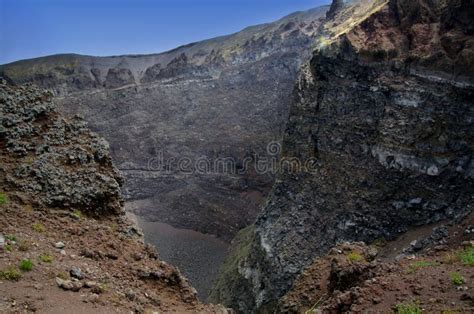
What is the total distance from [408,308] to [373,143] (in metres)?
17.2

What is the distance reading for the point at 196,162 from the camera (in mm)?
66875

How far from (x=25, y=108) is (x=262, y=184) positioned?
149 ft

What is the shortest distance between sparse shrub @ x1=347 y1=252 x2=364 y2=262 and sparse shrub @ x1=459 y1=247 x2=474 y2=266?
11.1 feet

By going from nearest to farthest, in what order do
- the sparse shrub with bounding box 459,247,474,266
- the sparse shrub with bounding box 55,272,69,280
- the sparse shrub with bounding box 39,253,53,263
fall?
the sparse shrub with bounding box 55,272,69,280
the sparse shrub with bounding box 39,253,53,263
the sparse shrub with bounding box 459,247,474,266

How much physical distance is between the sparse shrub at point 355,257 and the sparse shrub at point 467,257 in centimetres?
337

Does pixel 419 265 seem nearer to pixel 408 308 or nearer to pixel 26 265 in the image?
pixel 408 308

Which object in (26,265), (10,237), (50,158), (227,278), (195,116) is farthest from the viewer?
(195,116)

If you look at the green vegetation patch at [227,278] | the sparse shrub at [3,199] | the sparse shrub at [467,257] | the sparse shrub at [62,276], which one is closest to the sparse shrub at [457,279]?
the sparse shrub at [467,257]

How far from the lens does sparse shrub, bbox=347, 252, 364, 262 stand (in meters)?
15.6

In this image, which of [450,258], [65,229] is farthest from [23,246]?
[450,258]

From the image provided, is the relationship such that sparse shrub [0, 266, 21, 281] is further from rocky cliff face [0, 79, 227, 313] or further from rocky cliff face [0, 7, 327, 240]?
rocky cliff face [0, 7, 327, 240]

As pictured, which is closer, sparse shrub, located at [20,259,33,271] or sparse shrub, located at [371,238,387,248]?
sparse shrub, located at [20,259,33,271]

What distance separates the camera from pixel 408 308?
10.5m

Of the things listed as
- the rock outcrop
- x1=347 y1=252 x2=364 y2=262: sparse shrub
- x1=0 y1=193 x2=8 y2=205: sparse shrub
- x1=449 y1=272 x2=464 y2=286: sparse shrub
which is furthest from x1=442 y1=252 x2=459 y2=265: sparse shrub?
x1=0 y1=193 x2=8 y2=205: sparse shrub
